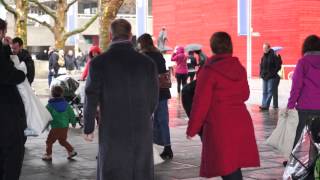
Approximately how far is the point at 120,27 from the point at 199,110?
3.77 feet

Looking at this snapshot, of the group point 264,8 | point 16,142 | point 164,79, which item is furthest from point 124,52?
point 264,8

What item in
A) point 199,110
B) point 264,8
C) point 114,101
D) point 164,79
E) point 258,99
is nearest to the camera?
point 114,101

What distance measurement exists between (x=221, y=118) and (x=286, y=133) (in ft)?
7.98

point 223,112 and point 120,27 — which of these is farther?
point 223,112

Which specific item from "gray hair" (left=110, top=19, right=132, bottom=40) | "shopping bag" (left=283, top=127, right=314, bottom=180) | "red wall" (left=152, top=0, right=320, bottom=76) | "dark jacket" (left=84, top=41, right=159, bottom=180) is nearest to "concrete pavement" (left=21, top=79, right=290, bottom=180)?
"shopping bag" (left=283, top=127, right=314, bottom=180)

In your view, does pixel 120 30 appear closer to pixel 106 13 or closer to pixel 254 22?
pixel 106 13

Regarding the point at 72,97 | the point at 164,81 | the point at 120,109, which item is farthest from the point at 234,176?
the point at 72,97

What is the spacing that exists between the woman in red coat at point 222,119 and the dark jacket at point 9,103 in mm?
1673

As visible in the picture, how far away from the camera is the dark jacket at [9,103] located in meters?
6.02

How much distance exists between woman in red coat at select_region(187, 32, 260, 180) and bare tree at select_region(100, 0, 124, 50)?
1316 cm

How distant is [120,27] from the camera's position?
542 cm

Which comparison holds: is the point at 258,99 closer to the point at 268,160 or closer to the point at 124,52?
the point at 268,160

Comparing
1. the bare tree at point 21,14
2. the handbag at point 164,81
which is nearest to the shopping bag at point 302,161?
the handbag at point 164,81

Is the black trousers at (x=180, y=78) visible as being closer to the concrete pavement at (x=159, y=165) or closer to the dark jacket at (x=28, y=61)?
the concrete pavement at (x=159, y=165)
